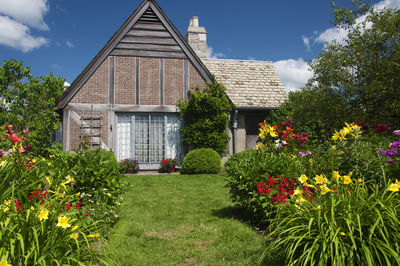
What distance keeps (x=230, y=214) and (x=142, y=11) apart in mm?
9803

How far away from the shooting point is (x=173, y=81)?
41.0ft

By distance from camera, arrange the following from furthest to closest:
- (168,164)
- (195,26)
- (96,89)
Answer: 1. (195,26)
2. (168,164)
3. (96,89)

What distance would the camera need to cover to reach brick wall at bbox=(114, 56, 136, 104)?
39.3 feet

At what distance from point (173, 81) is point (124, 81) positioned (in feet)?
Answer: 6.39

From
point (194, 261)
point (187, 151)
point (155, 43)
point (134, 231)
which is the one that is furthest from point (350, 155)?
point (155, 43)

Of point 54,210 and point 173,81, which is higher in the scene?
point 173,81

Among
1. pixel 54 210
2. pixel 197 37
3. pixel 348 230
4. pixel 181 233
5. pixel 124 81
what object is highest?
pixel 197 37

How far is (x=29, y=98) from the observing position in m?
14.9

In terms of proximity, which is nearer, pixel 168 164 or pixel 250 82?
pixel 168 164

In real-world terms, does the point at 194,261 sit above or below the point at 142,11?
below

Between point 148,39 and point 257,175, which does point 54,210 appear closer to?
point 257,175

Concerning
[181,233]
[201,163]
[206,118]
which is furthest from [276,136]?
[206,118]

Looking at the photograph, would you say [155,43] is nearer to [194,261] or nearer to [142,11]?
A: [142,11]

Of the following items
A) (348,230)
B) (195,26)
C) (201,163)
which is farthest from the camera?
(195,26)
